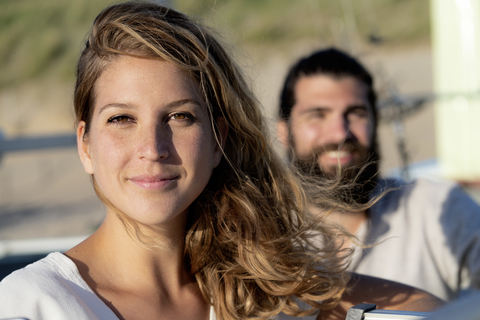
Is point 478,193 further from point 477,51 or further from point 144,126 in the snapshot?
point 144,126

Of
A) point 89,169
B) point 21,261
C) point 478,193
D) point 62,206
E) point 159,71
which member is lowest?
point 62,206

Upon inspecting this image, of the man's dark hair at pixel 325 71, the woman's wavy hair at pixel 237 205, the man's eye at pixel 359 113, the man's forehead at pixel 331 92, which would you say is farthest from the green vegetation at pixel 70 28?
the woman's wavy hair at pixel 237 205

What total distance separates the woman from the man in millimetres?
319

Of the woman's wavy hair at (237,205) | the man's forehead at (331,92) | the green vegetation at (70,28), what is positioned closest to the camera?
the woman's wavy hair at (237,205)

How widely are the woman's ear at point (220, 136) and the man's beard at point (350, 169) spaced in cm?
36

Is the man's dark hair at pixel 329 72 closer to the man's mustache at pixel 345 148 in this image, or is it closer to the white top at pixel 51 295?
the man's mustache at pixel 345 148

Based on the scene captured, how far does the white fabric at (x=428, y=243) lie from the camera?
204 centimetres

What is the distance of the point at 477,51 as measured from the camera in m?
4.32

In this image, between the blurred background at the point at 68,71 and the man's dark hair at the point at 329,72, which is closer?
the man's dark hair at the point at 329,72

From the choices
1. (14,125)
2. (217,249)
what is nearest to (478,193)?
(217,249)

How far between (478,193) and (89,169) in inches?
135

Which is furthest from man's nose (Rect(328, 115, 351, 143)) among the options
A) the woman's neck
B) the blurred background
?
the blurred background

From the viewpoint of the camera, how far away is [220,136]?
5.07 ft

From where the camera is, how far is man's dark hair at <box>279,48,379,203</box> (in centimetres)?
233
